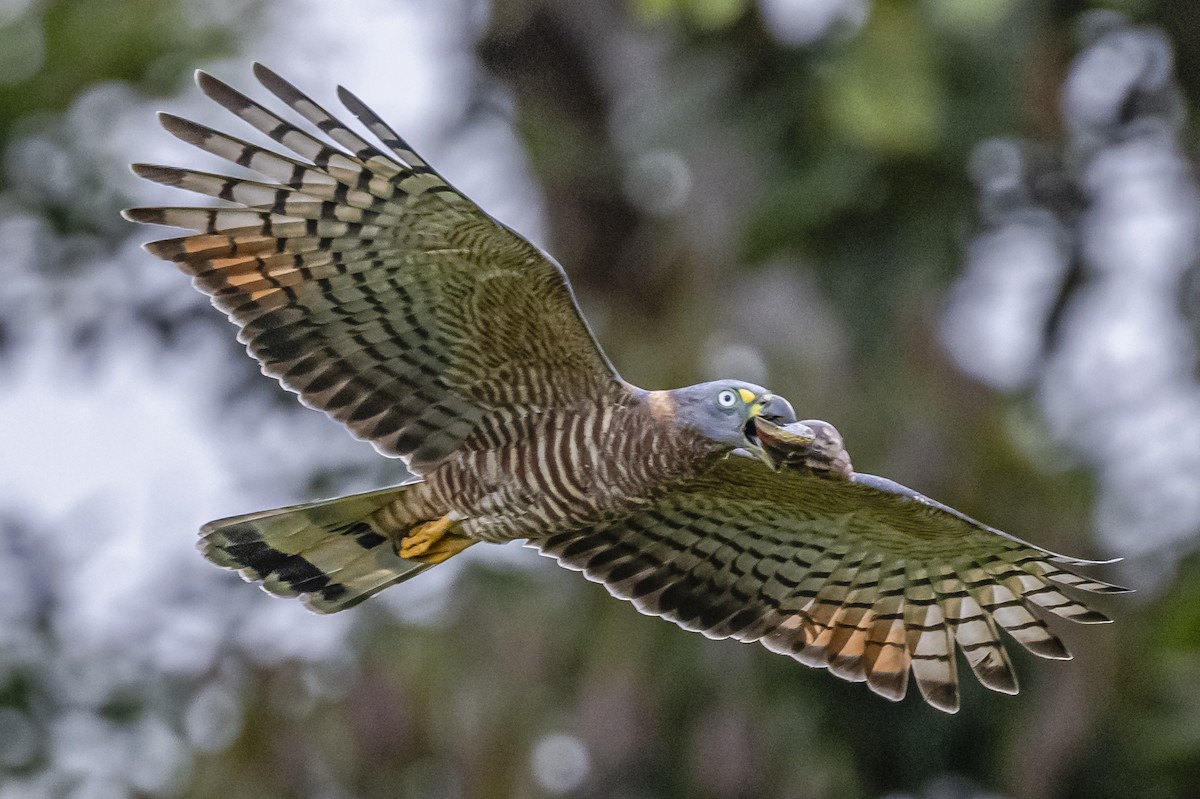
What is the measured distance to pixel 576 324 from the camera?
4844 mm

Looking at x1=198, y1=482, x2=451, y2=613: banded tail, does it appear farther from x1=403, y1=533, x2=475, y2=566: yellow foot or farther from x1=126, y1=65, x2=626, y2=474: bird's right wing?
x1=126, y1=65, x2=626, y2=474: bird's right wing

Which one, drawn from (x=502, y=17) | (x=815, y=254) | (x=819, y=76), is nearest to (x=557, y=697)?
(x=815, y=254)

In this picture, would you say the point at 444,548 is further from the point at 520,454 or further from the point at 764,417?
the point at 764,417

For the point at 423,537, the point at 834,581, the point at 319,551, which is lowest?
the point at 319,551

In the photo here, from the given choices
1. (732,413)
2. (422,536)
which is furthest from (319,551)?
(732,413)

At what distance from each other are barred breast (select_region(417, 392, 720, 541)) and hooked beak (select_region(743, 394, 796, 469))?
11 cm

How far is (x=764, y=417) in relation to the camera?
15.6 feet

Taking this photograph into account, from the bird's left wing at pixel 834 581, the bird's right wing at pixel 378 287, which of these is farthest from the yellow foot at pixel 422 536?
the bird's left wing at pixel 834 581

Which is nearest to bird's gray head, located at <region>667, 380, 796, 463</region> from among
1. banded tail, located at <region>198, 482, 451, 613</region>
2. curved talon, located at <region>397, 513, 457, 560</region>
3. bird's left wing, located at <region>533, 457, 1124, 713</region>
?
bird's left wing, located at <region>533, 457, 1124, 713</region>

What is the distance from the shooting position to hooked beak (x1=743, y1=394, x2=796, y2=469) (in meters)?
4.75

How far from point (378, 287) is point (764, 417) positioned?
1.24m

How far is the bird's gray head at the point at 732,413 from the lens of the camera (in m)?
4.76

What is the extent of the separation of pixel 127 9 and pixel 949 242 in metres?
5.18

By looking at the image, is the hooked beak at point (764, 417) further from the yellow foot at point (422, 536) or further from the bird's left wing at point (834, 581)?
the yellow foot at point (422, 536)
